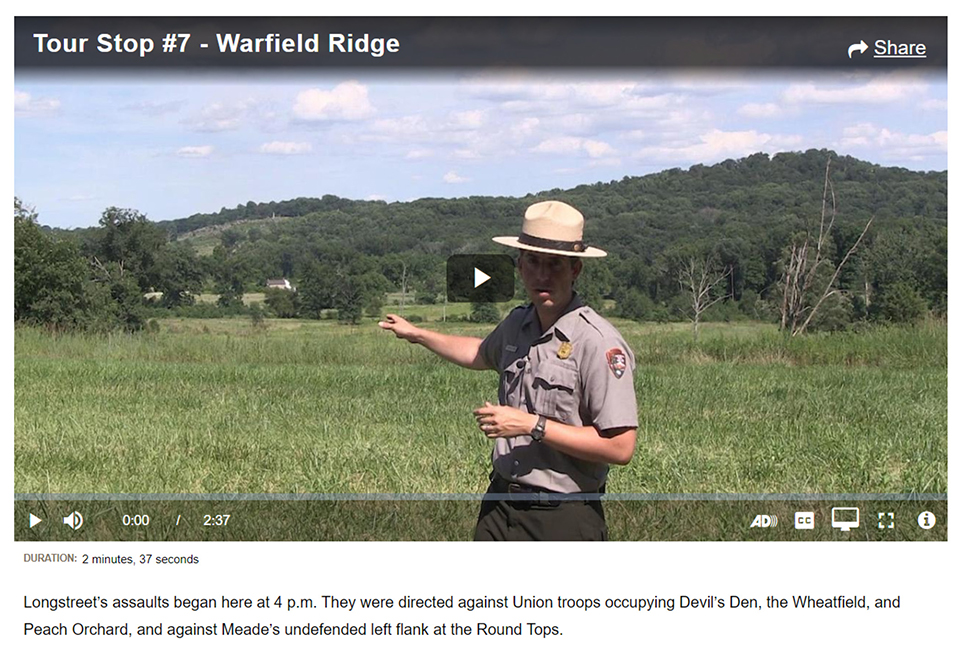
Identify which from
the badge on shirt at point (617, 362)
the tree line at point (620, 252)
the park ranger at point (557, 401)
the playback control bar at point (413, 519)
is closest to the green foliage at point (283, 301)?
the tree line at point (620, 252)

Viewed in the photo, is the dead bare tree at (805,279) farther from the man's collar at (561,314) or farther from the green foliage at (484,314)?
the man's collar at (561,314)

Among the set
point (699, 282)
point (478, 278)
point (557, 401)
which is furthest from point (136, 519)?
point (699, 282)

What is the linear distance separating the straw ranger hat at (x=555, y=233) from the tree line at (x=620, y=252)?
17.3 ft

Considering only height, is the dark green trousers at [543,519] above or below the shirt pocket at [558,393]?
below

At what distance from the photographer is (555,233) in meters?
4.05

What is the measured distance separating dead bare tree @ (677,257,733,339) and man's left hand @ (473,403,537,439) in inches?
512

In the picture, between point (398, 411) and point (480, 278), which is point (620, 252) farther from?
point (480, 278)

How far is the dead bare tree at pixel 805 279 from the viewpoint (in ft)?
59.8

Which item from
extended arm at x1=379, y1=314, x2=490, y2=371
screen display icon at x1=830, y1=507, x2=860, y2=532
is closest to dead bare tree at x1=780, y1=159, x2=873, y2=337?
screen display icon at x1=830, y1=507, x2=860, y2=532

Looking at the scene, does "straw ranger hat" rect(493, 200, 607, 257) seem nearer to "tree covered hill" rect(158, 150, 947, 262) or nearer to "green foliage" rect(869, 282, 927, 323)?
"tree covered hill" rect(158, 150, 947, 262)

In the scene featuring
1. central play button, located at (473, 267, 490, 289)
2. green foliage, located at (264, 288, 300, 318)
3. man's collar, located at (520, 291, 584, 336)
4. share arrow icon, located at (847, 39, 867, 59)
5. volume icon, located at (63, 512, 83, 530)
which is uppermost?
share arrow icon, located at (847, 39, 867, 59)

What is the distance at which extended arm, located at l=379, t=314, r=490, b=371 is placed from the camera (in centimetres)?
470

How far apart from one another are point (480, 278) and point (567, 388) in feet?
4.43

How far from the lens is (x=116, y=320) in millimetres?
17438
